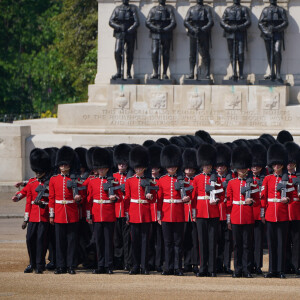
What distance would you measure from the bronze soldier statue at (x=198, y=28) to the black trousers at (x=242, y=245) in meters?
12.1

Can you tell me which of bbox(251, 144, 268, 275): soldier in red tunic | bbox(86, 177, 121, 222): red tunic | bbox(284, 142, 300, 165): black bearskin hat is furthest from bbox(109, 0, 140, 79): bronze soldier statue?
bbox(86, 177, 121, 222): red tunic

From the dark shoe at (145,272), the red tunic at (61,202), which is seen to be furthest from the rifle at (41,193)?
the dark shoe at (145,272)

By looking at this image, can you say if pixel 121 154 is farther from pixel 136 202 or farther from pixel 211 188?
pixel 211 188

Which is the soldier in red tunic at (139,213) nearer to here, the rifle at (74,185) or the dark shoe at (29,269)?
the rifle at (74,185)

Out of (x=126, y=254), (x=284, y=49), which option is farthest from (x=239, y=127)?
(x=126, y=254)

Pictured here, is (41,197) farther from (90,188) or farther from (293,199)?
(293,199)

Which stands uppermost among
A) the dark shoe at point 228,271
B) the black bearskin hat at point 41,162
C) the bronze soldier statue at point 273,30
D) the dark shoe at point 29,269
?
the bronze soldier statue at point 273,30

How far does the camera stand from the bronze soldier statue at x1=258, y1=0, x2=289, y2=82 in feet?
85.9

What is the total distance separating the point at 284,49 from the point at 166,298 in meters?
15.1

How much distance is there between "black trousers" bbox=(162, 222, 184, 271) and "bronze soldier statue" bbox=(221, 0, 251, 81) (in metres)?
12.0

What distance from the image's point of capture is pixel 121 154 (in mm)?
15750

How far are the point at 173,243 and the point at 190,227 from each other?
61cm

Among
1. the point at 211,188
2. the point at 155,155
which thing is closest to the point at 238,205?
the point at 211,188

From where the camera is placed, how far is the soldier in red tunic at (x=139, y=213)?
48.2 feet
